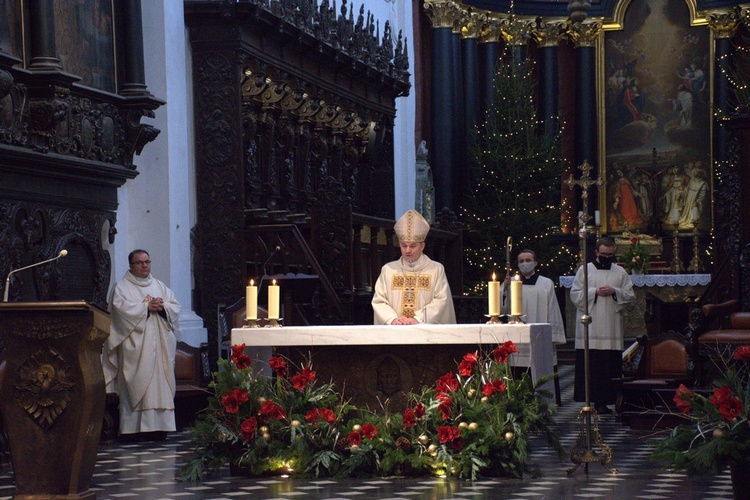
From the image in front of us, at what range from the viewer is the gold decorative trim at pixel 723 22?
25828mm

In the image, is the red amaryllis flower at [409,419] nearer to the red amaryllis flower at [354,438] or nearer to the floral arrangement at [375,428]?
the floral arrangement at [375,428]

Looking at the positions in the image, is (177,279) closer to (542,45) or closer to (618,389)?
(618,389)

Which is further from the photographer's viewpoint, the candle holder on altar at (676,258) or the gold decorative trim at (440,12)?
the gold decorative trim at (440,12)

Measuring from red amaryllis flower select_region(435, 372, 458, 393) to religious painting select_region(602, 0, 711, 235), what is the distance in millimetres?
17835

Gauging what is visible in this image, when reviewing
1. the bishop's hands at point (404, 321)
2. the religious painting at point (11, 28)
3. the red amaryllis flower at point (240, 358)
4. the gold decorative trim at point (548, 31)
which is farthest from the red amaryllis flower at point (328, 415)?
the gold decorative trim at point (548, 31)

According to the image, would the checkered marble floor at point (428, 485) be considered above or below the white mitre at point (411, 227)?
below

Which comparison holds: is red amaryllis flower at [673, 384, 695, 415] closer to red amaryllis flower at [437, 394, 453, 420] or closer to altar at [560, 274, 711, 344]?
red amaryllis flower at [437, 394, 453, 420]

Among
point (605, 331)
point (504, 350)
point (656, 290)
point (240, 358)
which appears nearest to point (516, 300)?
point (504, 350)

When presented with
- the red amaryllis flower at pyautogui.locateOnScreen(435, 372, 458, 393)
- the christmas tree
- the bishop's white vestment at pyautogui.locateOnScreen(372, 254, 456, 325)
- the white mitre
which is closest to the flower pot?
the red amaryllis flower at pyautogui.locateOnScreen(435, 372, 458, 393)

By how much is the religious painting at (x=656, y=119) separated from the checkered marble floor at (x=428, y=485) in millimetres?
17190

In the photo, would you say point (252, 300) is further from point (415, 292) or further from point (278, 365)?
point (415, 292)

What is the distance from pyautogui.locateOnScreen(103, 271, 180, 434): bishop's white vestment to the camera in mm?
11664

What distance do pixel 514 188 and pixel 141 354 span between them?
13.3 metres

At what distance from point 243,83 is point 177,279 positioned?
289 centimetres
